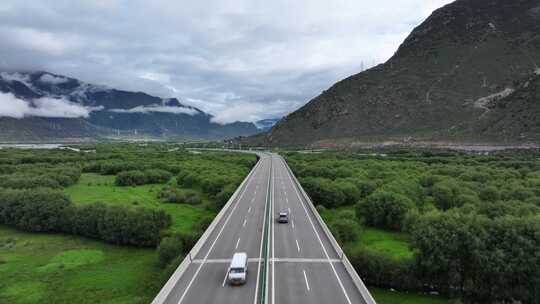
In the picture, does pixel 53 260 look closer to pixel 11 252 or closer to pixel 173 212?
pixel 11 252

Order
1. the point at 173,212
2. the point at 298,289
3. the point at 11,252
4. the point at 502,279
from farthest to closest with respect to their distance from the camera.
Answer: the point at 173,212, the point at 11,252, the point at 502,279, the point at 298,289

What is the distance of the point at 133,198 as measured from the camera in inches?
2911

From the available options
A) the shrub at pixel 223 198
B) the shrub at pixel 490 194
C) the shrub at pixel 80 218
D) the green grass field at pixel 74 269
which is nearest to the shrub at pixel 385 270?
the green grass field at pixel 74 269

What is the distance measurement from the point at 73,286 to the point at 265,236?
22.3 metres

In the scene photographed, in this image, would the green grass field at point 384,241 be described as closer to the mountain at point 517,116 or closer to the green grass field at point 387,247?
the green grass field at point 387,247

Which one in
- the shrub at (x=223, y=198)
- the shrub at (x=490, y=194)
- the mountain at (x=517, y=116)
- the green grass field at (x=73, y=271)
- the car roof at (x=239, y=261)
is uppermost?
the mountain at (x=517, y=116)

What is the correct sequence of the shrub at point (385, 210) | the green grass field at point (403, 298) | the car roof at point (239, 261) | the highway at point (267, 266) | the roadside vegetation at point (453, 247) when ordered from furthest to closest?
1. the shrub at point (385, 210)
2. the green grass field at point (403, 298)
3. the roadside vegetation at point (453, 247)
4. the car roof at point (239, 261)
5. the highway at point (267, 266)

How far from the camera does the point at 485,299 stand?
30.9 metres

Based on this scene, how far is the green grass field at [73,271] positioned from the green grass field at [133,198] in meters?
10.1

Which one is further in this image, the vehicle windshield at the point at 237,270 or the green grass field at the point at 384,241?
the green grass field at the point at 384,241

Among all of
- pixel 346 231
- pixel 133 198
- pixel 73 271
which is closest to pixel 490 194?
pixel 346 231

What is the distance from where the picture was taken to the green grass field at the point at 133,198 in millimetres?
60344

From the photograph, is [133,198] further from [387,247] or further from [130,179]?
[387,247]

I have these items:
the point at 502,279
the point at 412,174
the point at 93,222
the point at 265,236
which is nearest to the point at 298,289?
the point at 265,236
